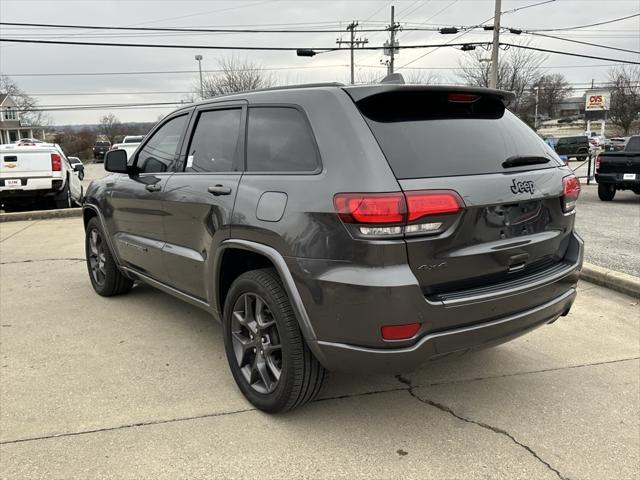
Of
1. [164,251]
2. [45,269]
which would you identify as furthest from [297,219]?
[45,269]

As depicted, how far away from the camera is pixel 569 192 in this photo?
10.3 ft

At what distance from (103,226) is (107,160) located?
82 centimetres

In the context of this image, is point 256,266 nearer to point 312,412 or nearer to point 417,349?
point 312,412

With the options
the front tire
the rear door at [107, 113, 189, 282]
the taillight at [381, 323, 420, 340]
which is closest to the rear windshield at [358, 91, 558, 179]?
the taillight at [381, 323, 420, 340]

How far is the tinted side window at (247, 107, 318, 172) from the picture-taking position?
111 inches

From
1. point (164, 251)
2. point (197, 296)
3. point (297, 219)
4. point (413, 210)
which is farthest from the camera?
point (164, 251)

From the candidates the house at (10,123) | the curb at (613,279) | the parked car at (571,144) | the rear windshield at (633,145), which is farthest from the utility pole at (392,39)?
the house at (10,123)

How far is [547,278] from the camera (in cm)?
292

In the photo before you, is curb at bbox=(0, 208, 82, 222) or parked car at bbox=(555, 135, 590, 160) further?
parked car at bbox=(555, 135, 590, 160)

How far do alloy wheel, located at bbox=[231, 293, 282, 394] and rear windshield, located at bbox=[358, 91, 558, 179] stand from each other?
1.09m

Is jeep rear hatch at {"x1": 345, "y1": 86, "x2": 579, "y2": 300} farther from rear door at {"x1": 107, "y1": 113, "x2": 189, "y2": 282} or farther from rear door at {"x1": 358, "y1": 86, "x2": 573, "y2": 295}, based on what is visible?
rear door at {"x1": 107, "y1": 113, "x2": 189, "y2": 282}

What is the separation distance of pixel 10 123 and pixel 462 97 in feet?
284

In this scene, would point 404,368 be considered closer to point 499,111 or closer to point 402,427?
point 402,427

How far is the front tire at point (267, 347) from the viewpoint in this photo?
2.79 metres
